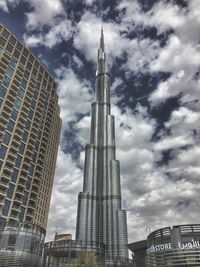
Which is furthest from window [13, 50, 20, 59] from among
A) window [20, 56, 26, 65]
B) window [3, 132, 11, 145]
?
window [3, 132, 11, 145]

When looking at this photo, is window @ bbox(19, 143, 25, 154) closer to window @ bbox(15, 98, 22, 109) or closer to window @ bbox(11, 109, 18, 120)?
window @ bbox(11, 109, 18, 120)

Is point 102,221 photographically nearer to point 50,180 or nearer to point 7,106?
point 50,180

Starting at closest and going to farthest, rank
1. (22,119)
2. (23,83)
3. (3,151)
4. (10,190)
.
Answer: (10,190) → (3,151) → (22,119) → (23,83)

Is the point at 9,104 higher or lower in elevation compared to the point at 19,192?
higher

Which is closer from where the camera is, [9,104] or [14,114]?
[9,104]

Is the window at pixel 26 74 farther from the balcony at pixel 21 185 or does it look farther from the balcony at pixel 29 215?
the balcony at pixel 29 215

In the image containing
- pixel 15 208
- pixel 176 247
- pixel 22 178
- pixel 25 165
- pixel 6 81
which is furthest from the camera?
pixel 6 81

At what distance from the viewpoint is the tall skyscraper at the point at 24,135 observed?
9144cm

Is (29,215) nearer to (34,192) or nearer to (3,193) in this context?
(34,192)

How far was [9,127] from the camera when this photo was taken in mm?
97938

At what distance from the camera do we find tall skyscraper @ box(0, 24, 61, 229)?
300 feet

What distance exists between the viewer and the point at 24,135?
106 m

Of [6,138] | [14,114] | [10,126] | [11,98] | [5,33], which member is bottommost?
[6,138]

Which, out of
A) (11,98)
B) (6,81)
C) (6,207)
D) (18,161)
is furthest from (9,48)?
(6,207)
